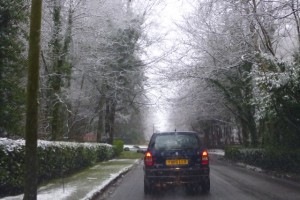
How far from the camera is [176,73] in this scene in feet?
94.6

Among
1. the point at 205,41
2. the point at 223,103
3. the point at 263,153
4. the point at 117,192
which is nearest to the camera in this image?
the point at 117,192

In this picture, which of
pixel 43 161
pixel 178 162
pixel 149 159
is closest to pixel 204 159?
pixel 178 162

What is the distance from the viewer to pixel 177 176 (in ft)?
39.9

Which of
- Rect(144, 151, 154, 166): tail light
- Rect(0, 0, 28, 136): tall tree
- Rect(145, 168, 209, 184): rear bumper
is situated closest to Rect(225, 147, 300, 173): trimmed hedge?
Rect(145, 168, 209, 184): rear bumper

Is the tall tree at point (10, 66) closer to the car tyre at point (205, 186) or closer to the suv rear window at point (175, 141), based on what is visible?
the suv rear window at point (175, 141)

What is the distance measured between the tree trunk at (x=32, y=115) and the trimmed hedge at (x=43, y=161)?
2225 mm

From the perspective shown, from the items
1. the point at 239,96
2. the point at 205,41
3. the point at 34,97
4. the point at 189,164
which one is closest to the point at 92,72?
the point at 205,41

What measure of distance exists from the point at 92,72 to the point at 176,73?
550cm

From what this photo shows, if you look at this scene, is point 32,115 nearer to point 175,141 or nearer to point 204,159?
point 175,141

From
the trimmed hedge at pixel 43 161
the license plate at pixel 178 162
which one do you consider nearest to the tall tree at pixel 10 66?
the trimmed hedge at pixel 43 161

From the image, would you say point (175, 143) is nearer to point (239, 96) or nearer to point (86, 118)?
point (239, 96)

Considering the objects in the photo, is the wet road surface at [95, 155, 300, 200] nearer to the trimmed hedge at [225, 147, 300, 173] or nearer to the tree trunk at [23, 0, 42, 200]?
the tree trunk at [23, 0, 42, 200]

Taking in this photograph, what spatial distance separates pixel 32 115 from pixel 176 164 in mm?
Result: 4618

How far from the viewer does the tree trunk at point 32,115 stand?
920 centimetres
